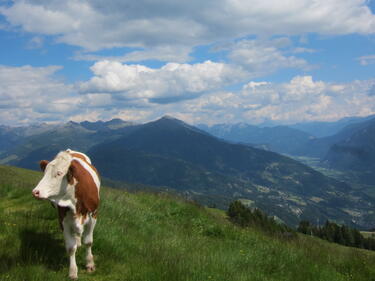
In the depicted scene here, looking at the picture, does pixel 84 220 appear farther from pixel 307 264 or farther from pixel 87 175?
pixel 307 264

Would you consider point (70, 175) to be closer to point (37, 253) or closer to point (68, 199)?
point (68, 199)

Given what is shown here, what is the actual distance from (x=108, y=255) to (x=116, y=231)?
139cm

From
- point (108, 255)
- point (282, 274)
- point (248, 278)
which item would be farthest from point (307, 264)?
point (108, 255)

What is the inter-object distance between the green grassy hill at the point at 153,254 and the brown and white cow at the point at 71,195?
0.64 m

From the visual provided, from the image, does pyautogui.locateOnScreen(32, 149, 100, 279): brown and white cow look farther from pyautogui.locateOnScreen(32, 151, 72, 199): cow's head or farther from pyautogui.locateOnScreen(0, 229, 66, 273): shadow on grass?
pyautogui.locateOnScreen(0, 229, 66, 273): shadow on grass

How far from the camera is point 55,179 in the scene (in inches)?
250

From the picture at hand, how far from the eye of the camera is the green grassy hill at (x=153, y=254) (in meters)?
6.67

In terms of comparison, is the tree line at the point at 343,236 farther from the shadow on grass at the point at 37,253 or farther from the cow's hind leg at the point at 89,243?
the cow's hind leg at the point at 89,243

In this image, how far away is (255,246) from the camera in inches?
442

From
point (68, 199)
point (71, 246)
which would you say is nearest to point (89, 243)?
point (71, 246)

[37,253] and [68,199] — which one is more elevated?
[68,199]

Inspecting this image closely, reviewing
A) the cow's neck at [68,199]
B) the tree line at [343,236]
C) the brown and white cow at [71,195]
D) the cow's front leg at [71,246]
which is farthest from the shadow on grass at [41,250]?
the tree line at [343,236]

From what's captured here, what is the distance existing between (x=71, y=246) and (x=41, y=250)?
1279mm

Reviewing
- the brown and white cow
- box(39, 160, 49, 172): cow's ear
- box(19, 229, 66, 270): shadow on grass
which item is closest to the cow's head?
the brown and white cow
